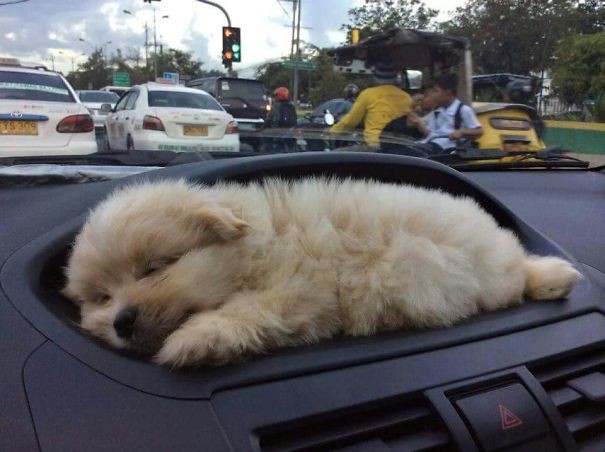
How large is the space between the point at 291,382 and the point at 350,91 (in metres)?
4.44

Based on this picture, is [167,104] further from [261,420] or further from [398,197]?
[261,420]

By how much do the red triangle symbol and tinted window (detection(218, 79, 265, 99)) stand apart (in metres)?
11.9

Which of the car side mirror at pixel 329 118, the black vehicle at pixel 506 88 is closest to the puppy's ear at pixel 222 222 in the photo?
the car side mirror at pixel 329 118

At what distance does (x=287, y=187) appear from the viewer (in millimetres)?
2057

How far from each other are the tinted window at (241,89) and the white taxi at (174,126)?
137 inches

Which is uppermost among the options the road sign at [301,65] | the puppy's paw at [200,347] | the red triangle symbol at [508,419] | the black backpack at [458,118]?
the road sign at [301,65]

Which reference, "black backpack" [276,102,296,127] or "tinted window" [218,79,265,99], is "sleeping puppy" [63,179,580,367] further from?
"tinted window" [218,79,265,99]

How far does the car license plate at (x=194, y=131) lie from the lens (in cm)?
543

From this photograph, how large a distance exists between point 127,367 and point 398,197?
3.48ft

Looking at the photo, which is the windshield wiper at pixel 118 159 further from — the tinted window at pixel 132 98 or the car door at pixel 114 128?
the tinted window at pixel 132 98

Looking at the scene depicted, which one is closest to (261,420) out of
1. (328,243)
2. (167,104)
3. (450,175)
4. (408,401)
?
(408,401)

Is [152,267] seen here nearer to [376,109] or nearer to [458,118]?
[376,109]

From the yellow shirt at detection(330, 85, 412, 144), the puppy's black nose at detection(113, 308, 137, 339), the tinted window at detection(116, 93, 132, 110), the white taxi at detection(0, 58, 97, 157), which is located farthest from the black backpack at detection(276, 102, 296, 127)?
the tinted window at detection(116, 93, 132, 110)

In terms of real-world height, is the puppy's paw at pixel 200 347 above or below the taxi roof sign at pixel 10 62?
below
